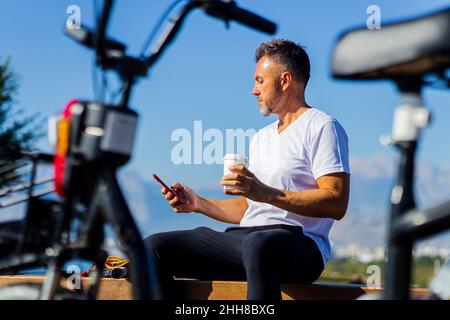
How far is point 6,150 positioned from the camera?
5.71 feet

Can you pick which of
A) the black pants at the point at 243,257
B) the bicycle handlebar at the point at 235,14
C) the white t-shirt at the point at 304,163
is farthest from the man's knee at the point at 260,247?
the bicycle handlebar at the point at 235,14

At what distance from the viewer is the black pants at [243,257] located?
7.22ft

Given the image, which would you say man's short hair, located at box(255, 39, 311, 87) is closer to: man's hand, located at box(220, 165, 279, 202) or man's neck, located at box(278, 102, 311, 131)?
man's neck, located at box(278, 102, 311, 131)

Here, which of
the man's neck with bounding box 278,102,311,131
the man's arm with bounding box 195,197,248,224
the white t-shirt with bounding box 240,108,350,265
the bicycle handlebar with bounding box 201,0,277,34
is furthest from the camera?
the man's arm with bounding box 195,197,248,224

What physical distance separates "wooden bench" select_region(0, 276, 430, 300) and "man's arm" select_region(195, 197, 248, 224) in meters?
0.36

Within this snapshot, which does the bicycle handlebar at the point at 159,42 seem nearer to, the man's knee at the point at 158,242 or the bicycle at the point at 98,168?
the bicycle at the point at 98,168

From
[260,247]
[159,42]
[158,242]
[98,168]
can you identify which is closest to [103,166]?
[98,168]

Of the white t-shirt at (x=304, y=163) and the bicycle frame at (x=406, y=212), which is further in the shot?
the white t-shirt at (x=304, y=163)

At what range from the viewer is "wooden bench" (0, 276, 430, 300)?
94.8 inches

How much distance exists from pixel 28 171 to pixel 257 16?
0.66m

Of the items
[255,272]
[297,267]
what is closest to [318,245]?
[297,267]

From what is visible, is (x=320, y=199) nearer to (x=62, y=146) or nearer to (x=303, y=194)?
(x=303, y=194)

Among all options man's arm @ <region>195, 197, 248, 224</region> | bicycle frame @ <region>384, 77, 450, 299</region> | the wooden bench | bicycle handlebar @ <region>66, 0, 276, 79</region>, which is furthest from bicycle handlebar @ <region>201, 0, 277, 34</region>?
man's arm @ <region>195, 197, 248, 224</region>
